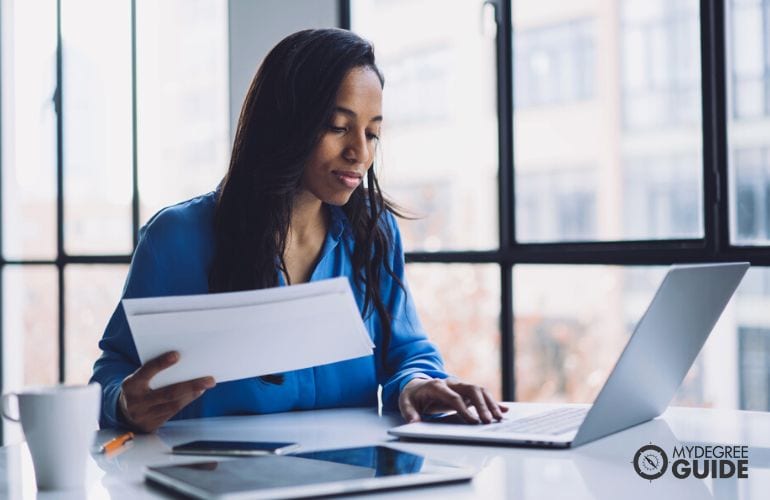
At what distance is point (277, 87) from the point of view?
1662mm

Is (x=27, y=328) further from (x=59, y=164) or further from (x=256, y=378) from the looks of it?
(x=256, y=378)

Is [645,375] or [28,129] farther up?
[28,129]

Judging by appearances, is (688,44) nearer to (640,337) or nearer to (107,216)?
(640,337)

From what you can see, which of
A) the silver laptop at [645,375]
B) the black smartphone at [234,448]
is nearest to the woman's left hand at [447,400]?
the silver laptop at [645,375]

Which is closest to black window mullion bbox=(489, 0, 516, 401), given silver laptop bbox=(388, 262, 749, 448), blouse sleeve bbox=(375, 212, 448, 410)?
blouse sleeve bbox=(375, 212, 448, 410)

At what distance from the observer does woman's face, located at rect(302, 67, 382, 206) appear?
1.64m

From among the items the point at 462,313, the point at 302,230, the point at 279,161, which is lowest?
the point at 462,313

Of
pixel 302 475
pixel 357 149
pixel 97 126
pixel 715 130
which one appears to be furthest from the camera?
pixel 97 126

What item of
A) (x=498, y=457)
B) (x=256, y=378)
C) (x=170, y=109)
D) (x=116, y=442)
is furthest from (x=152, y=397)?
(x=170, y=109)

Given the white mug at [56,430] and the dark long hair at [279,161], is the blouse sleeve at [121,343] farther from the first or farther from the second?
the white mug at [56,430]

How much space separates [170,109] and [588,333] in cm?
173

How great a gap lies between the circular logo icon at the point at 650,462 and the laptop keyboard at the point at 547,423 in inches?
4.5

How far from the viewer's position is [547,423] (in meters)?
1.24

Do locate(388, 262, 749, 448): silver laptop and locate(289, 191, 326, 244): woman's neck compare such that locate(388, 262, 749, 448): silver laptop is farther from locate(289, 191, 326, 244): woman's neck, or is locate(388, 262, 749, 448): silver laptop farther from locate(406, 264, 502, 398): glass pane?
locate(406, 264, 502, 398): glass pane
